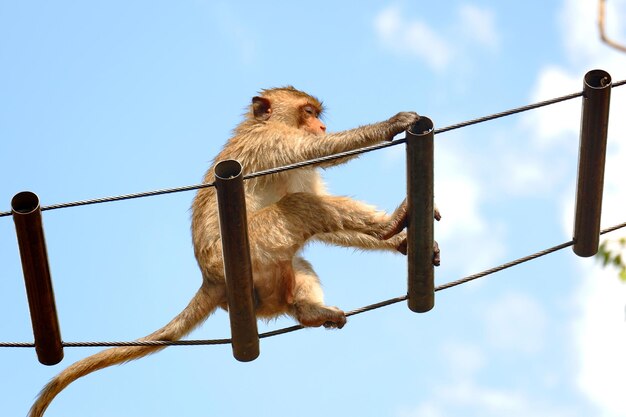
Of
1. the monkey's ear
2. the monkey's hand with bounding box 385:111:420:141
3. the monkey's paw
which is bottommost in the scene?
the monkey's paw

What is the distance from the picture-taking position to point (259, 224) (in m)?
6.68

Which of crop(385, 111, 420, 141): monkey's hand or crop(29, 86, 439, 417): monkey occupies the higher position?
crop(385, 111, 420, 141): monkey's hand

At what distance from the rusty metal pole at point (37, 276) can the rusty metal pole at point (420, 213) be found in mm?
1957

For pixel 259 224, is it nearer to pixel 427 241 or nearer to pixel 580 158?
pixel 427 241

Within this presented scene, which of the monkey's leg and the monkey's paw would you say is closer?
the monkey's paw

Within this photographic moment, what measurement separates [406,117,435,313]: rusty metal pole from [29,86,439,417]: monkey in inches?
11.9

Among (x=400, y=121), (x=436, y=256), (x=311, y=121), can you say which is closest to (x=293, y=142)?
(x=311, y=121)

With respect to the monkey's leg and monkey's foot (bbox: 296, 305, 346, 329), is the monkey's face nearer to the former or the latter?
the monkey's leg

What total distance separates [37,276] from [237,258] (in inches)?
41.5

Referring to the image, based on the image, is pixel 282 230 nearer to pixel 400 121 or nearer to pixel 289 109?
pixel 400 121

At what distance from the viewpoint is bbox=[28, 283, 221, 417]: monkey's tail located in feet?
20.6

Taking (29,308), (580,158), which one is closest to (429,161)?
(580,158)

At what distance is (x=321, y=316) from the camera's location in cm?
652

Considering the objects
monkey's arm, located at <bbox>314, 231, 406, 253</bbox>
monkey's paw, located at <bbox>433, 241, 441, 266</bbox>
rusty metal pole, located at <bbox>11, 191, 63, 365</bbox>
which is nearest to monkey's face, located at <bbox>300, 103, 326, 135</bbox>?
monkey's arm, located at <bbox>314, 231, 406, 253</bbox>
